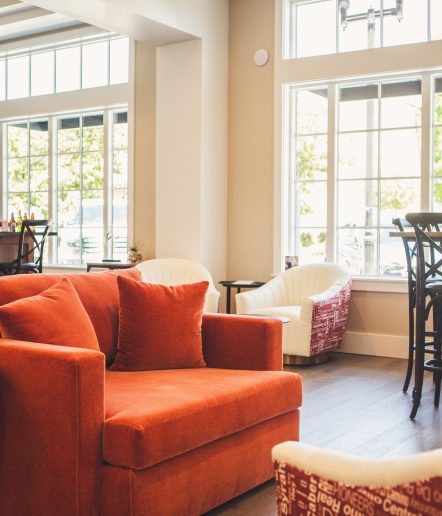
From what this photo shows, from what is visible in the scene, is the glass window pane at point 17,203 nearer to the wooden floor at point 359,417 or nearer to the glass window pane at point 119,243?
the glass window pane at point 119,243

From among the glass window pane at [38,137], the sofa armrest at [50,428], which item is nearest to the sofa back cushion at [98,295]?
the sofa armrest at [50,428]

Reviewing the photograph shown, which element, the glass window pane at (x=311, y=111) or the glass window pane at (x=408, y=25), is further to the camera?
Result: the glass window pane at (x=311, y=111)

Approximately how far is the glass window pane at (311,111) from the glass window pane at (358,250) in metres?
1.00

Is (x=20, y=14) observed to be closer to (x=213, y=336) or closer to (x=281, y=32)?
(x=281, y=32)

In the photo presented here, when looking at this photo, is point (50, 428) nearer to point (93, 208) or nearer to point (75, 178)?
point (93, 208)

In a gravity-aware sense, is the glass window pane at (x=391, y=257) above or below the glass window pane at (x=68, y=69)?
below

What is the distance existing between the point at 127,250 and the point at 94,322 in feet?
14.8

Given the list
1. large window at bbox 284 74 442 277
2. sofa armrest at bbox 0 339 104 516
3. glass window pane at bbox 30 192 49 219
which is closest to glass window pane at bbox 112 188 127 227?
glass window pane at bbox 30 192 49 219

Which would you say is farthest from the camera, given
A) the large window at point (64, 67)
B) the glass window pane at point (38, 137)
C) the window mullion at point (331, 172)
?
the glass window pane at point (38, 137)

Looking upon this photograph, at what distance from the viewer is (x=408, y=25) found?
622 cm

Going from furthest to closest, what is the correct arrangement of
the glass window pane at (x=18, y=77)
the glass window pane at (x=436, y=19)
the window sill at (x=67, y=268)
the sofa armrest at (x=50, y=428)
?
1. the glass window pane at (x=18, y=77)
2. the window sill at (x=67, y=268)
3. the glass window pane at (x=436, y=19)
4. the sofa armrest at (x=50, y=428)

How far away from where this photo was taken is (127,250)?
7660 mm

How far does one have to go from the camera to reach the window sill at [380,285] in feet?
20.3

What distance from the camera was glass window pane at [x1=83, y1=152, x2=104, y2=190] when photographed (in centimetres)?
816
